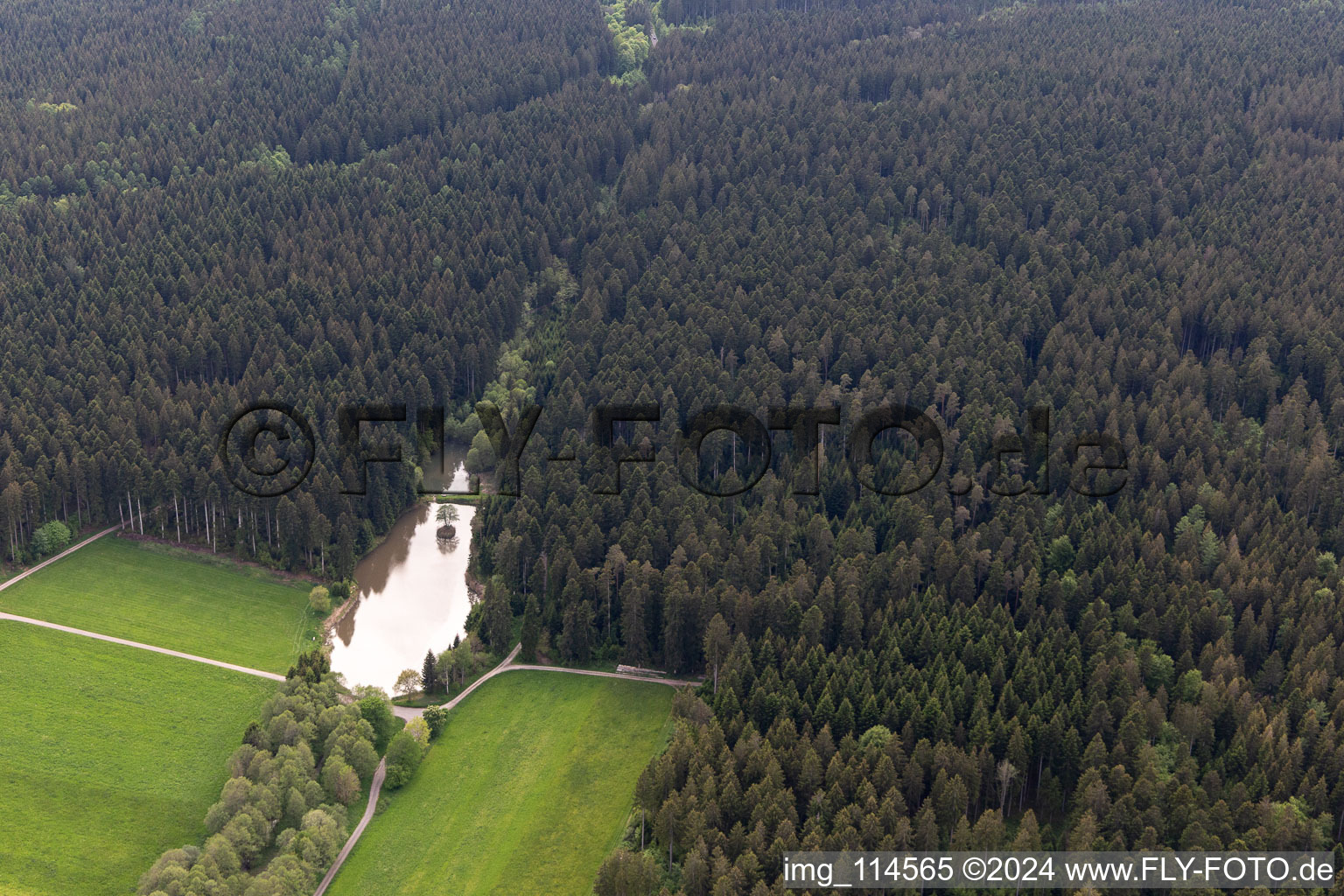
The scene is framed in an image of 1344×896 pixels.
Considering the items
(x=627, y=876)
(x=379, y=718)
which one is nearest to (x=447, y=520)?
(x=379, y=718)

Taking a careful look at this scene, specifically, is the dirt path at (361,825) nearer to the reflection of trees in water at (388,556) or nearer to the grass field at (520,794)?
the grass field at (520,794)

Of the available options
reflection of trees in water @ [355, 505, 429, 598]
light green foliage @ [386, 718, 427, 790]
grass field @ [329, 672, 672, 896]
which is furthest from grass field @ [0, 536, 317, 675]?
grass field @ [329, 672, 672, 896]

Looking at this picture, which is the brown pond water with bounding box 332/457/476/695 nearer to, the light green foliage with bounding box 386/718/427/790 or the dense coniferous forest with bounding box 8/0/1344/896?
the dense coniferous forest with bounding box 8/0/1344/896

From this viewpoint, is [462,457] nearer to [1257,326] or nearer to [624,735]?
[624,735]

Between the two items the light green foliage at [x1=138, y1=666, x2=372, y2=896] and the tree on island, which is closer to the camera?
the light green foliage at [x1=138, y1=666, x2=372, y2=896]

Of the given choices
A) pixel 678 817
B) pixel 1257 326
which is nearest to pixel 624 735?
pixel 678 817

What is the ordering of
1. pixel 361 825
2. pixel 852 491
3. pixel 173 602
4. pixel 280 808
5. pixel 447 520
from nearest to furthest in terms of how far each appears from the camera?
1. pixel 280 808
2. pixel 361 825
3. pixel 173 602
4. pixel 852 491
5. pixel 447 520

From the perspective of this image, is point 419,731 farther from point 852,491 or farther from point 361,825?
point 852,491

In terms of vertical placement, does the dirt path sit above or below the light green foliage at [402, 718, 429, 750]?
below
